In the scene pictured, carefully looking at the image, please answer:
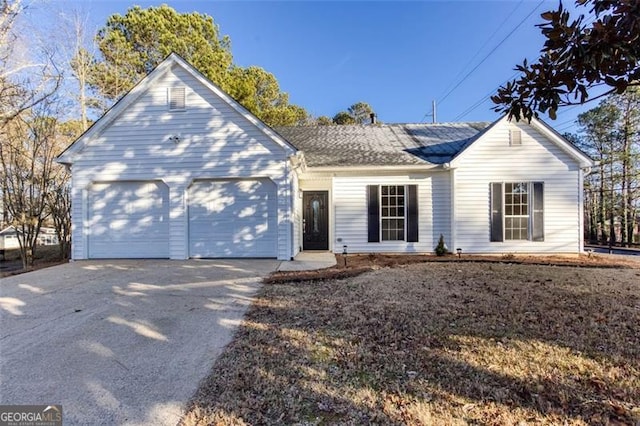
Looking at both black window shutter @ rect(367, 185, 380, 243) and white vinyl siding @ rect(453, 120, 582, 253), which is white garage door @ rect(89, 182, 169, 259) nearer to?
black window shutter @ rect(367, 185, 380, 243)

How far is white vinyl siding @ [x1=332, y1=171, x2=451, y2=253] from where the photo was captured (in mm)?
10336

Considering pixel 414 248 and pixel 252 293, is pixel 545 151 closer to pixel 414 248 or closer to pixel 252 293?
→ pixel 414 248

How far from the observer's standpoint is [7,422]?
8.02 feet

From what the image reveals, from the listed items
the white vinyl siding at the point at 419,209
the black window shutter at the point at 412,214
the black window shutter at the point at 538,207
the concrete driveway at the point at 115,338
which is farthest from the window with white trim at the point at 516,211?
the concrete driveway at the point at 115,338

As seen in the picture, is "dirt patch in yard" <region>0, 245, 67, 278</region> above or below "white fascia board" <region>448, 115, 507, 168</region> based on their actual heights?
below

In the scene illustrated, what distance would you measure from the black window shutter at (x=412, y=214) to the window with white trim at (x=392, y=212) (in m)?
0.19

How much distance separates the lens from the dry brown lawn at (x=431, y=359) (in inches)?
91.6

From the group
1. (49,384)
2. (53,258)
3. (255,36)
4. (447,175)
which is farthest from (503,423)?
(255,36)

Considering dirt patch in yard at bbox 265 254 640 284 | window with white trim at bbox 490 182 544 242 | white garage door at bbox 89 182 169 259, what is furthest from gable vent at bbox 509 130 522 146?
white garage door at bbox 89 182 169 259

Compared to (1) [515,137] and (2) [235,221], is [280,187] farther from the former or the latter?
(1) [515,137]

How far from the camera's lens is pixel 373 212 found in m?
10.4

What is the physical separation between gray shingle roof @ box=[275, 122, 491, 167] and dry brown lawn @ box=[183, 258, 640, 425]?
228 inches
